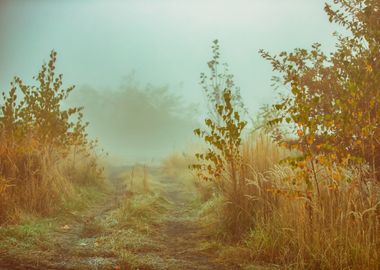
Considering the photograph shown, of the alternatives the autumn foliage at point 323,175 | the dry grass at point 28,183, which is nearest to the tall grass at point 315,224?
the autumn foliage at point 323,175

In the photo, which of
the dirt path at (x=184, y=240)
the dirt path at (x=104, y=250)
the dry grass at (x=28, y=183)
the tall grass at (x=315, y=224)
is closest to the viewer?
the tall grass at (x=315, y=224)

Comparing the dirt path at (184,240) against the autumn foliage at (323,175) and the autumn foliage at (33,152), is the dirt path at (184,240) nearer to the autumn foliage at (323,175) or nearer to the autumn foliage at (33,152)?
the autumn foliage at (323,175)

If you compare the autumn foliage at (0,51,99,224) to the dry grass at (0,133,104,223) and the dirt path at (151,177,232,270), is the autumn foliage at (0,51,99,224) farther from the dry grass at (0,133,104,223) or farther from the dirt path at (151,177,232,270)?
the dirt path at (151,177,232,270)

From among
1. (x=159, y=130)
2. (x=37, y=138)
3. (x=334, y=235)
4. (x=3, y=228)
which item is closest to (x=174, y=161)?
(x=37, y=138)

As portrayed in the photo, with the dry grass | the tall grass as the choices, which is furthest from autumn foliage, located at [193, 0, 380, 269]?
the dry grass

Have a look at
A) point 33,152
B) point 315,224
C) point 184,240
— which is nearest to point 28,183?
point 33,152

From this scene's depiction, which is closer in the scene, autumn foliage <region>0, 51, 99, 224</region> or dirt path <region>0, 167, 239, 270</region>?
dirt path <region>0, 167, 239, 270</region>

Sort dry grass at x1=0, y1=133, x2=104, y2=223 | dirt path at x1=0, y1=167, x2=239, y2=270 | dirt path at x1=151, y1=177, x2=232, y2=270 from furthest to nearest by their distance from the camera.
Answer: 1. dry grass at x1=0, y1=133, x2=104, y2=223
2. dirt path at x1=151, y1=177, x2=232, y2=270
3. dirt path at x1=0, y1=167, x2=239, y2=270

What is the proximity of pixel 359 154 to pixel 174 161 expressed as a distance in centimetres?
1014

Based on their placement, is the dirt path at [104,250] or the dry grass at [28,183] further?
the dry grass at [28,183]

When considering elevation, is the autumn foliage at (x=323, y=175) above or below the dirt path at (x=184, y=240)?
above

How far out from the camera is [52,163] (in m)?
7.13

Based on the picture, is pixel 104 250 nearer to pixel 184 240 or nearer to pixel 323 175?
pixel 184 240

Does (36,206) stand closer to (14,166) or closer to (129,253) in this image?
(14,166)
